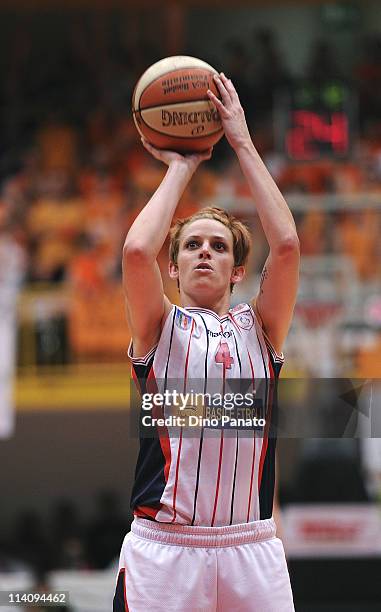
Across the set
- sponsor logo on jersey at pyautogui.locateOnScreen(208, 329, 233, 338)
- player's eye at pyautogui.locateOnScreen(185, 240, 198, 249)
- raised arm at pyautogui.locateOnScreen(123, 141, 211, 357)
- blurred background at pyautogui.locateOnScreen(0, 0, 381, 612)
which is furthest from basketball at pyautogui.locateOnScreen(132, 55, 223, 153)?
blurred background at pyautogui.locateOnScreen(0, 0, 381, 612)

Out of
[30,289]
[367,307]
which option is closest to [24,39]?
[30,289]

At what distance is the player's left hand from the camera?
337 cm

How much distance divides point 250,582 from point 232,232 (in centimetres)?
111

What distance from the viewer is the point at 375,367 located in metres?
9.12

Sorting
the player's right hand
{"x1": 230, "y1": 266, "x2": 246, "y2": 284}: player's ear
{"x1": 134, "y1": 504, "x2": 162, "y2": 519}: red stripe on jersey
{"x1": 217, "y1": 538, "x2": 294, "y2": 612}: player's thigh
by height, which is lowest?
{"x1": 217, "y1": 538, "x2": 294, "y2": 612}: player's thigh

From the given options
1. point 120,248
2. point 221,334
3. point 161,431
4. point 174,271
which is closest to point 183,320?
point 221,334

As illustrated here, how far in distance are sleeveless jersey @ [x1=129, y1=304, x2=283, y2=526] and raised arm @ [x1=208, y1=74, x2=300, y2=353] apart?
7 cm

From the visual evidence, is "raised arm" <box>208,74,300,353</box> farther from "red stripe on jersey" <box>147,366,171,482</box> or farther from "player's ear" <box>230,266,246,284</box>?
"red stripe on jersey" <box>147,366,171,482</box>

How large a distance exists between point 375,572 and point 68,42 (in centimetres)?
1009

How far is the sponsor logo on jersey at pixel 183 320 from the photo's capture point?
3281mm

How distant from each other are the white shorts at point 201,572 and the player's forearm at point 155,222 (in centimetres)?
85

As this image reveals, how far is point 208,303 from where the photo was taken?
3.38 m

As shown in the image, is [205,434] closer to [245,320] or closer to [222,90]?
[245,320]

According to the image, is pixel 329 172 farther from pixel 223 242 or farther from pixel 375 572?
pixel 223 242
